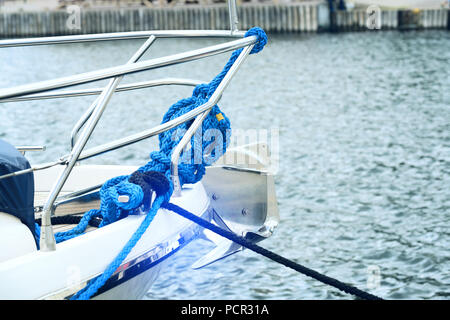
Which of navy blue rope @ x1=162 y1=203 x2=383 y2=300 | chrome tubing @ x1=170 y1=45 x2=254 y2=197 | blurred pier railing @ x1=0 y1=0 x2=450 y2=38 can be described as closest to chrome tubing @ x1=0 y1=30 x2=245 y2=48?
chrome tubing @ x1=170 y1=45 x2=254 y2=197

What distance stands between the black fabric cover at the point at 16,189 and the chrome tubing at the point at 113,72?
431 millimetres

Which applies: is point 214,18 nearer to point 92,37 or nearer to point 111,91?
point 92,37

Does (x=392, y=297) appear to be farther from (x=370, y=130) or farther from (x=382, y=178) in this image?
(x=370, y=130)

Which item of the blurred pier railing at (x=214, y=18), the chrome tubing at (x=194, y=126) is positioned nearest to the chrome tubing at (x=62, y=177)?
the chrome tubing at (x=194, y=126)

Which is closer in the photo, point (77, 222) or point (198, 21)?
point (77, 222)

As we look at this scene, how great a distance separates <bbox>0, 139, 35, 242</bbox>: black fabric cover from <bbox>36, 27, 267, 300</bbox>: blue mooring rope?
26 centimetres

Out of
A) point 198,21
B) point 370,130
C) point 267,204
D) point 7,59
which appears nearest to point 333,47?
point 198,21

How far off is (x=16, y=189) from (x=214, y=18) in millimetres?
28270

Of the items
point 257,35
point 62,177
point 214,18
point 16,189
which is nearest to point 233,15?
point 257,35

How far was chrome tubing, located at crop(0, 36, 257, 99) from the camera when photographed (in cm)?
315

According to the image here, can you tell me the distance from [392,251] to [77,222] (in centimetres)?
398

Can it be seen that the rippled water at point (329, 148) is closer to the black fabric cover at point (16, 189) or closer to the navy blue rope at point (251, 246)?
the navy blue rope at point (251, 246)

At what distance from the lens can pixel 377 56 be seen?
22.9 metres

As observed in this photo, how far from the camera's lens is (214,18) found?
102 feet
